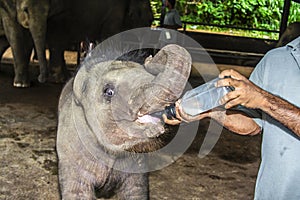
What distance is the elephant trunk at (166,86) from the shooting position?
1.83 metres

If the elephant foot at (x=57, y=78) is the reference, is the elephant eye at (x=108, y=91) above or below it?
above

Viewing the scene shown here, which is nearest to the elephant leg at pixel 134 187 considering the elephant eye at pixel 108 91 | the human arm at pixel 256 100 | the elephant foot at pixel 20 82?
the elephant eye at pixel 108 91

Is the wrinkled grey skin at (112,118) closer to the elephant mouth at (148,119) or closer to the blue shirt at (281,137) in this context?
the elephant mouth at (148,119)

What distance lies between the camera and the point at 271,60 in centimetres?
201

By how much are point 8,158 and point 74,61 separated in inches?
216

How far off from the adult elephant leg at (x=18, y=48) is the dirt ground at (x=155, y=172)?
108cm

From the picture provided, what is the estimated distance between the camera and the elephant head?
1863mm

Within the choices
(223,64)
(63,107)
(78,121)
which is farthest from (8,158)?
(223,64)

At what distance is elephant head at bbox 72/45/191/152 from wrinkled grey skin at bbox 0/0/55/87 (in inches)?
155

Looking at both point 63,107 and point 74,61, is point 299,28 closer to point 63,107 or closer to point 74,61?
point 74,61

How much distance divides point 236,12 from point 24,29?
7.38 metres

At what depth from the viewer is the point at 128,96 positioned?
→ 1.98m

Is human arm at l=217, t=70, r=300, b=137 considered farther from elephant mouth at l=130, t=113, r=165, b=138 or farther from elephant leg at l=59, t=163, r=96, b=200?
elephant leg at l=59, t=163, r=96, b=200

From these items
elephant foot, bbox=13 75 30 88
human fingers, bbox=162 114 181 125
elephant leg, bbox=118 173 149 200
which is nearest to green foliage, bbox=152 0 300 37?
elephant foot, bbox=13 75 30 88
